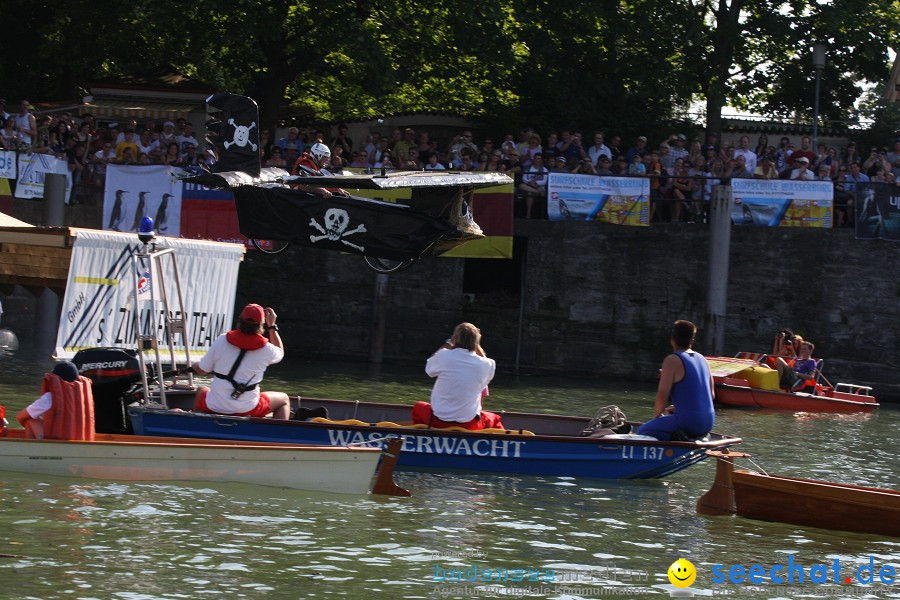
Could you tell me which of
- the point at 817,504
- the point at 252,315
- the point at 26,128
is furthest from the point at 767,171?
the point at 252,315

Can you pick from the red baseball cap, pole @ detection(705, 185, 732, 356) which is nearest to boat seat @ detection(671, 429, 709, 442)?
the red baseball cap

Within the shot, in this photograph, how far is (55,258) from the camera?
18641 mm

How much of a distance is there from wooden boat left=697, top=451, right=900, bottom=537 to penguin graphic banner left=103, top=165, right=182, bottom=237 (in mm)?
16577

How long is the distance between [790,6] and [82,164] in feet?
51.8

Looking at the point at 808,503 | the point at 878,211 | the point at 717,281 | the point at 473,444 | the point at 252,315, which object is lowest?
the point at 808,503

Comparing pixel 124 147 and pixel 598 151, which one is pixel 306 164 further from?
pixel 124 147

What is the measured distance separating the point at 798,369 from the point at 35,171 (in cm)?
1509

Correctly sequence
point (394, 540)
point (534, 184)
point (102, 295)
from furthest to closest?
1. point (534, 184)
2. point (102, 295)
3. point (394, 540)

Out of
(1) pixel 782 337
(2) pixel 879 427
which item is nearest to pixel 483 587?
(2) pixel 879 427

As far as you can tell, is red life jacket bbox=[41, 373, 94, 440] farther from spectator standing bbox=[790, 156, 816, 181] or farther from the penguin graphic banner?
spectator standing bbox=[790, 156, 816, 181]

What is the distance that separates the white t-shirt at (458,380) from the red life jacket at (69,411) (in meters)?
3.22

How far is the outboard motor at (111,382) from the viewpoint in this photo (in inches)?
568

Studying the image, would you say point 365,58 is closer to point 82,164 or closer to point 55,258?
point 82,164

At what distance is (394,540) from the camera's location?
1068 cm
